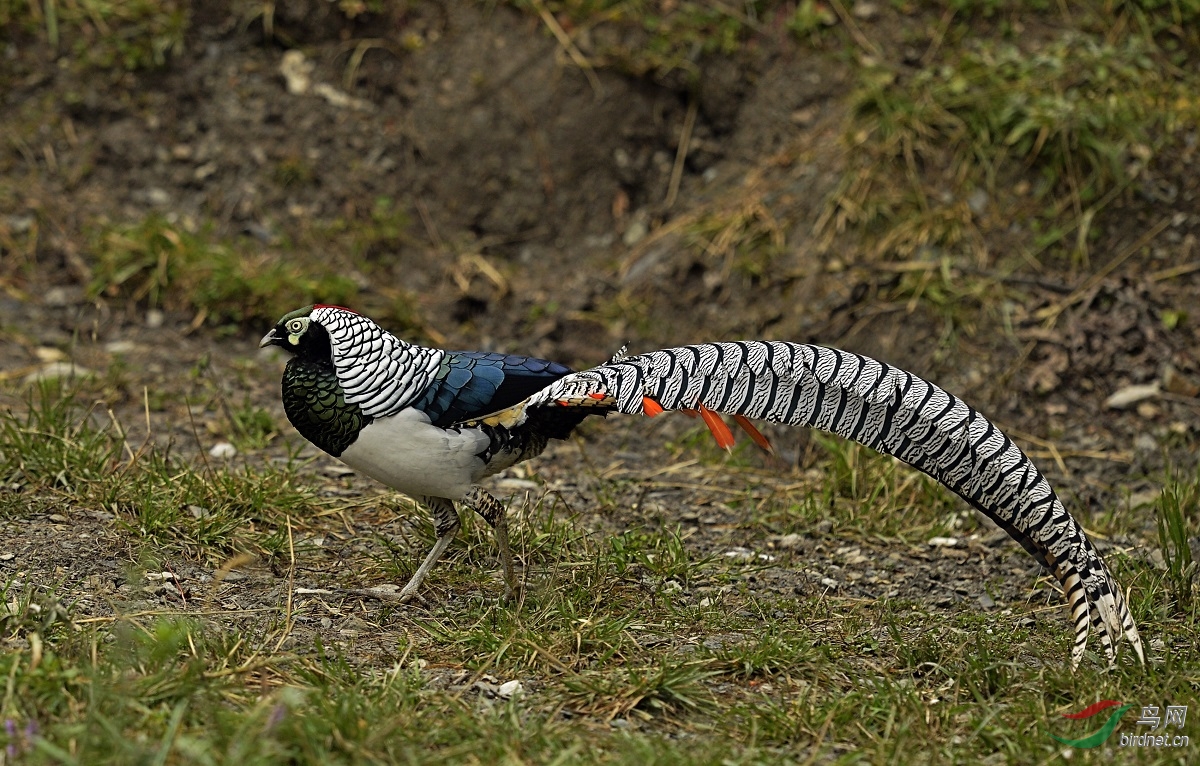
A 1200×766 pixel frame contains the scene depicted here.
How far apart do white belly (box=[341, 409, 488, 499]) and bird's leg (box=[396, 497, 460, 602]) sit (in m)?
0.24

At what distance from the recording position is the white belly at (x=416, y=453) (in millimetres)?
3621

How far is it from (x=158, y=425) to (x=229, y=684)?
8.51 feet

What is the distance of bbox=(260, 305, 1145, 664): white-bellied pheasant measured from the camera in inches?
137

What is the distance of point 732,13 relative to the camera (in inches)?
275

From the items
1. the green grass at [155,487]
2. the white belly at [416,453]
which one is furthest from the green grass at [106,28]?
the white belly at [416,453]

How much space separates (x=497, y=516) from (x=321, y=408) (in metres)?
0.60

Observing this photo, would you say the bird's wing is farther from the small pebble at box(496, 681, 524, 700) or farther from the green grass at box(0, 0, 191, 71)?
the green grass at box(0, 0, 191, 71)

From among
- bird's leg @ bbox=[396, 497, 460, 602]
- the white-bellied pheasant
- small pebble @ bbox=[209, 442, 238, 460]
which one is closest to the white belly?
the white-bellied pheasant

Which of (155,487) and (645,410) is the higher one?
(645,410)

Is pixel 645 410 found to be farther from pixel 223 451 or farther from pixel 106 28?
pixel 106 28

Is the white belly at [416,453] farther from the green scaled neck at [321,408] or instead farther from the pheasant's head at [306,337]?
the pheasant's head at [306,337]

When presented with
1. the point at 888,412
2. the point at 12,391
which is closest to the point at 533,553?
the point at 888,412

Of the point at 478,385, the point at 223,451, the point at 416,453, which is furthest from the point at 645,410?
the point at 223,451

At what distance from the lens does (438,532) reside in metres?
4.01
